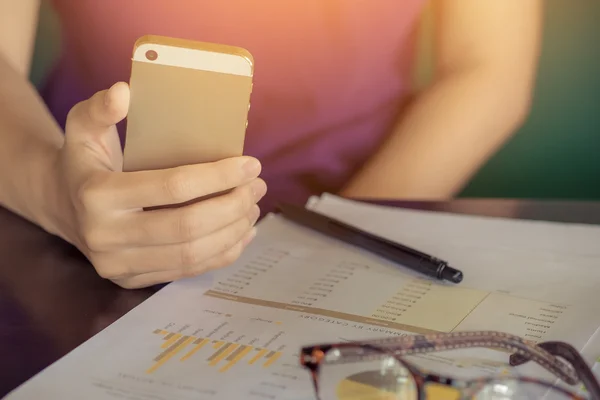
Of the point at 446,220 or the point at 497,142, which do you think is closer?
the point at 446,220

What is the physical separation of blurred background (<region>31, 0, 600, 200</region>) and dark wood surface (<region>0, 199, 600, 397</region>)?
0.22 m

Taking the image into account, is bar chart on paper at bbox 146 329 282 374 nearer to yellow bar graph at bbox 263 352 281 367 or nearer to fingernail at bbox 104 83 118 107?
yellow bar graph at bbox 263 352 281 367

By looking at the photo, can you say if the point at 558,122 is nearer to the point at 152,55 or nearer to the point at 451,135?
the point at 451,135

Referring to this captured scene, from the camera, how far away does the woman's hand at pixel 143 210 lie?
0.48m

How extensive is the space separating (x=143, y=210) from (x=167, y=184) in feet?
0.18

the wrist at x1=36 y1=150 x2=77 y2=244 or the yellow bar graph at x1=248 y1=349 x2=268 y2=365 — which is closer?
the yellow bar graph at x1=248 y1=349 x2=268 y2=365

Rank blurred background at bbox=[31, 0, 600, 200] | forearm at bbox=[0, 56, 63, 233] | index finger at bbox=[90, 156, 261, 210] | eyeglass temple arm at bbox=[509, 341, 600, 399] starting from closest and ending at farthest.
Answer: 1. eyeglass temple arm at bbox=[509, 341, 600, 399]
2. index finger at bbox=[90, 156, 261, 210]
3. forearm at bbox=[0, 56, 63, 233]
4. blurred background at bbox=[31, 0, 600, 200]

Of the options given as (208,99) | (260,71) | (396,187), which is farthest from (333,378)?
(260,71)

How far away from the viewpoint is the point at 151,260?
1.65ft

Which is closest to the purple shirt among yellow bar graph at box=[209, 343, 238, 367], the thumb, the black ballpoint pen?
the black ballpoint pen

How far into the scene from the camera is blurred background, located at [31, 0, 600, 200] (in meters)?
0.85

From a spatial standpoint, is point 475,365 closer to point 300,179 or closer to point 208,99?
point 208,99

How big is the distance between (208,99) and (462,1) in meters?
0.49

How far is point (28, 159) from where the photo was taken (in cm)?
61
